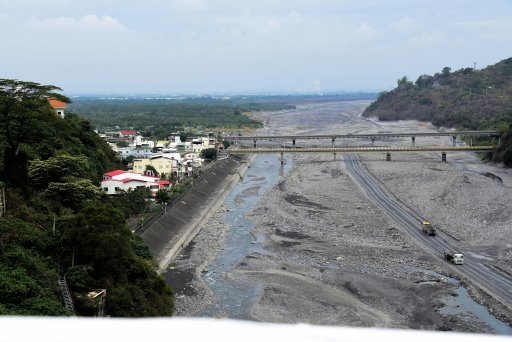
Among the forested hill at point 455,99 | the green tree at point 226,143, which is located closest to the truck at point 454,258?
the green tree at point 226,143

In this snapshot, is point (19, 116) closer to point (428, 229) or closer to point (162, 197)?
point (162, 197)

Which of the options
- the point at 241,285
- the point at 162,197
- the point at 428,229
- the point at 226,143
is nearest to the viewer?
the point at 241,285

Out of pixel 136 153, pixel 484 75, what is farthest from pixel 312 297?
pixel 484 75

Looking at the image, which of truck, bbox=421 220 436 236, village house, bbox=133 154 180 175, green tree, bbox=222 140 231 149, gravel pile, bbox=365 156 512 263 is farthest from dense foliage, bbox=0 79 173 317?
green tree, bbox=222 140 231 149

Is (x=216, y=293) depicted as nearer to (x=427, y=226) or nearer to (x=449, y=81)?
(x=427, y=226)

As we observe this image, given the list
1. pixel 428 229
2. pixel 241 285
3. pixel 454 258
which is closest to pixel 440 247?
pixel 428 229
